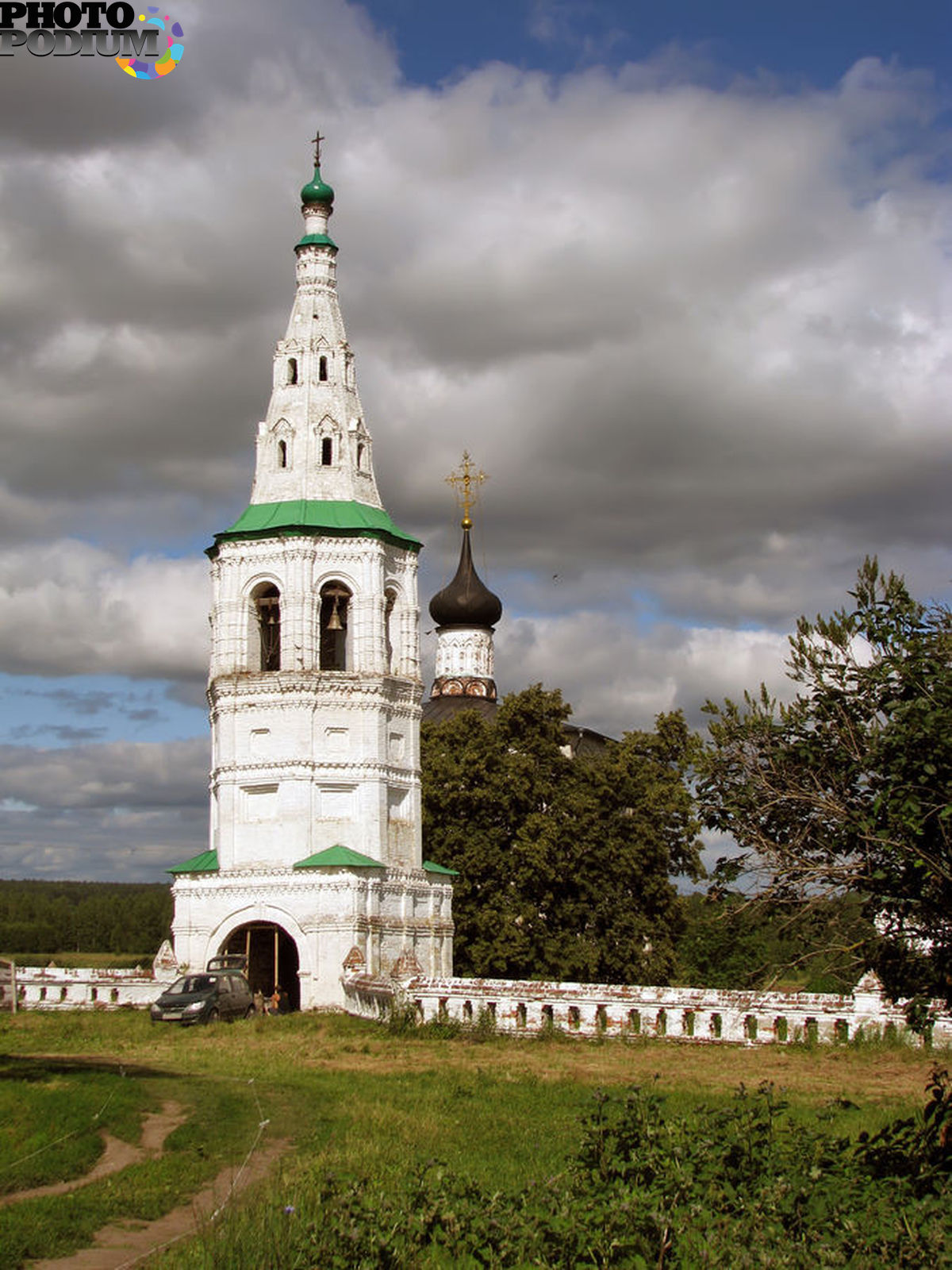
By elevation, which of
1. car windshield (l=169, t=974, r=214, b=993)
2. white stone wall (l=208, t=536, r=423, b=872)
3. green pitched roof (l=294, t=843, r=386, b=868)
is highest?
white stone wall (l=208, t=536, r=423, b=872)

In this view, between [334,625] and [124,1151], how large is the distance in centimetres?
1793

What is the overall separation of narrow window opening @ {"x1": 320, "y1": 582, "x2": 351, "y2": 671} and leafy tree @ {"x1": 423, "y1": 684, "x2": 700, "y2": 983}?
5237 millimetres

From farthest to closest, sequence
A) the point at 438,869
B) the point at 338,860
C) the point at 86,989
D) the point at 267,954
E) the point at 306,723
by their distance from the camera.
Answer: the point at 438,869, the point at 267,954, the point at 306,723, the point at 86,989, the point at 338,860

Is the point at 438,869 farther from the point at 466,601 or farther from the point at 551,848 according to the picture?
the point at 466,601

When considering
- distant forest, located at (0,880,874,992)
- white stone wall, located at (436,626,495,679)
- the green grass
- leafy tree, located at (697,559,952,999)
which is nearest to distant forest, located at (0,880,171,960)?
distant forest, located at (0,880,874,992)

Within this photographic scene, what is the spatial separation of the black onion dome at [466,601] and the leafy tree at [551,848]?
18409 mm

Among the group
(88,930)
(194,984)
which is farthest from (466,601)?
(88,930)

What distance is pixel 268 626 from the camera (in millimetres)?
30297

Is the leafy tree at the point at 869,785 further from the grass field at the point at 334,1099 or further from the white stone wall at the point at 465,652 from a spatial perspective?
the white stone wall at the point at 465,652

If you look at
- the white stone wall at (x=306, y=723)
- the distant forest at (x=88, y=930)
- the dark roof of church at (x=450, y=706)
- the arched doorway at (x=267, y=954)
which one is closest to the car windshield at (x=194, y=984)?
the arched doorway at (x=267, y=954)

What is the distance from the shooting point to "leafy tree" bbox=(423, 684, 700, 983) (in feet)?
106

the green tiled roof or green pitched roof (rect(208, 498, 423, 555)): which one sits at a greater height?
the green tiled roof

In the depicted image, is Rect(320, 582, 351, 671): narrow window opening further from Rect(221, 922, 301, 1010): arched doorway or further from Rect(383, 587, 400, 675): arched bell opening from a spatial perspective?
Rect(221, 922, 301, 1010): arched doorway

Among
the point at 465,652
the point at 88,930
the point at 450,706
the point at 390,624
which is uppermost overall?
the point at 465,652
